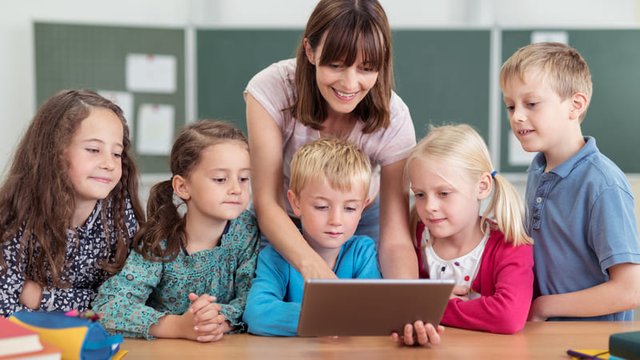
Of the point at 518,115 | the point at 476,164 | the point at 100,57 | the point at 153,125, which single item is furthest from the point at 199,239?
the point at 100,57

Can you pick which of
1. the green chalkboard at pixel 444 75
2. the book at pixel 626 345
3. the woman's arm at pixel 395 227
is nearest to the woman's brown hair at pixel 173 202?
the woman's arm at pixel 395 227

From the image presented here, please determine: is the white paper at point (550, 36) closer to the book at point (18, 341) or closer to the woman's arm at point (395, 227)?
the woman's arm at point (395, 227)

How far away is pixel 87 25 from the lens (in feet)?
13.9

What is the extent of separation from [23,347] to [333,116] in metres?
1.05

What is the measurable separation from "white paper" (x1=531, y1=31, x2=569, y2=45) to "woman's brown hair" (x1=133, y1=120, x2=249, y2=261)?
10.0 ft

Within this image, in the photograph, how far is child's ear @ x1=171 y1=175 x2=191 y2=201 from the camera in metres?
1.77

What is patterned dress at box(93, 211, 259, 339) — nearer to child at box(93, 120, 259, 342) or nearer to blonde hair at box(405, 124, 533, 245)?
child at box(93, 120, 259, 342)

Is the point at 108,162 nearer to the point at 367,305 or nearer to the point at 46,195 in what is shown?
the point at 46,195

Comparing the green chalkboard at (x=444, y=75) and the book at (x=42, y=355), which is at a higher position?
the green chalkboard at (x=444, y=75)

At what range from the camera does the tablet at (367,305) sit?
131cm

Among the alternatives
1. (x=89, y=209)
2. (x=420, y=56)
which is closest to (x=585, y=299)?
(x=89, y=209)

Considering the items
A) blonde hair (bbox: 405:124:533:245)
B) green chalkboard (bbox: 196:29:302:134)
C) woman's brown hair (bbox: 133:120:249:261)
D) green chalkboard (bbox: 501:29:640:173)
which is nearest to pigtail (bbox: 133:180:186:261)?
woman's brown hair (bbox: 133:120:249:261)

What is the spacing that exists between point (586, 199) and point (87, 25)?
3381 millimetres

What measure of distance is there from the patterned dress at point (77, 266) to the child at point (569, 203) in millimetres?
1032
